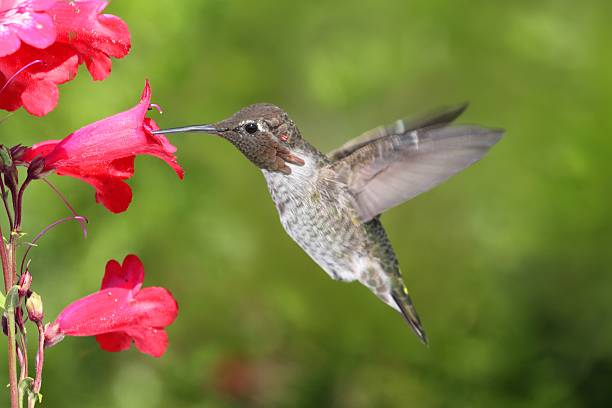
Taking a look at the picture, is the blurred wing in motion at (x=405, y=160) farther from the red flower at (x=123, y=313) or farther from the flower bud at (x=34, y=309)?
the flower bud at (x=34, y=309)

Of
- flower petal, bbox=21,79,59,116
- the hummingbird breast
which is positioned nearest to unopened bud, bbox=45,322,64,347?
flower petal, bbox=21,79,59,116

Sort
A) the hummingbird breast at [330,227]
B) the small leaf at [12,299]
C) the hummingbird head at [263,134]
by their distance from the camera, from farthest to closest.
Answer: the hummingbird breast at [330,227]
the hummingbird head at [263,134]
the small leaf at [12,299]

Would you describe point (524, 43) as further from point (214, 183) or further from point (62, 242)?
point (62, 242)

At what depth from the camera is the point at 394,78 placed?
3.71 metres

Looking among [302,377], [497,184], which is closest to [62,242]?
[302,377]

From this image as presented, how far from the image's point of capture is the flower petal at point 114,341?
171cm

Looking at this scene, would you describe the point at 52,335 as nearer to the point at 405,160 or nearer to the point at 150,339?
the point at 150,339

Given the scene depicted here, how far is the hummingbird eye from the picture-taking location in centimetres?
206

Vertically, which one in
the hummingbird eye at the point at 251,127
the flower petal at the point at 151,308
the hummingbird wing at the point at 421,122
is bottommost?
the flower petal at the point at 151,308

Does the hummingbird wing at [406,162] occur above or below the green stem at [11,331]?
above

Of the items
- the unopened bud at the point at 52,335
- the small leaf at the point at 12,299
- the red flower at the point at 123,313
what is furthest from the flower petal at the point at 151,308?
the small leaf at the point at 12,299

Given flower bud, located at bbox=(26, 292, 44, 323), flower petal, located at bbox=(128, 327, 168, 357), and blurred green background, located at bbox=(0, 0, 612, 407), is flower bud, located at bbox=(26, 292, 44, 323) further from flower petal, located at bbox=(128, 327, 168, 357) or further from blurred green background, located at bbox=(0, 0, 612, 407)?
blurred green background, located at bbox=(0, 0, 612, 407)

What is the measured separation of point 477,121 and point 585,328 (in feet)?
3.32

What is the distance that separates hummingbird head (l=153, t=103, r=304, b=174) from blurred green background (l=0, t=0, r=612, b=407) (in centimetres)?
105
